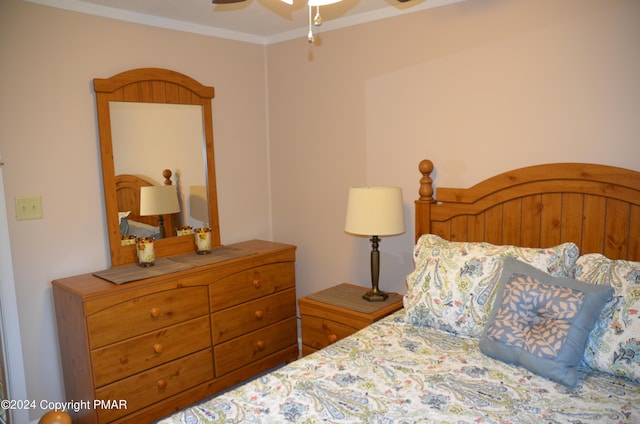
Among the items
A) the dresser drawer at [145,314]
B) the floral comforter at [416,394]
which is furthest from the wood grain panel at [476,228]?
the dresser drawer at [145,314]

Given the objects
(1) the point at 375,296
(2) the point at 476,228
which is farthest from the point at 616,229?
(1) the point at 375,296

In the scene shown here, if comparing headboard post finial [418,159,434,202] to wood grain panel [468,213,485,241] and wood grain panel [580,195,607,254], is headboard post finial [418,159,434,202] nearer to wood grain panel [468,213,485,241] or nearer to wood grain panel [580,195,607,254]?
wood grain panel [468,213,485,241]

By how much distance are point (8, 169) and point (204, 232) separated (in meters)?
1.10

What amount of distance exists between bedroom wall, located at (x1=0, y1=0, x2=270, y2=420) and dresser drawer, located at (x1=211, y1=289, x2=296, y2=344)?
75 centimetres

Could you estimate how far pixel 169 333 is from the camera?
8.25 ft

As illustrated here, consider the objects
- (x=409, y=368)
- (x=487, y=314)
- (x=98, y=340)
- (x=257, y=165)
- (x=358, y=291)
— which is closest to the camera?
(x=409, y=368)

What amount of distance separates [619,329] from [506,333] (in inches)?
15.0

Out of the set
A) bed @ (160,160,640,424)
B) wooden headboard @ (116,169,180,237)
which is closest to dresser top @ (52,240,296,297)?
wooden headboard @ (116,169,180,237)

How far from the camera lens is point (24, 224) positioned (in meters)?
2.36

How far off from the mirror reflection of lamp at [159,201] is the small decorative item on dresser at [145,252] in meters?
0.22

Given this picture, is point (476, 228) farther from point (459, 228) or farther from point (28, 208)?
point (28, 208)

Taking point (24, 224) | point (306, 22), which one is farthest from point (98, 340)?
point (306, 22)

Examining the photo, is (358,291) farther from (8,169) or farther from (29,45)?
(29,45)

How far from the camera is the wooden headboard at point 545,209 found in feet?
6.53
